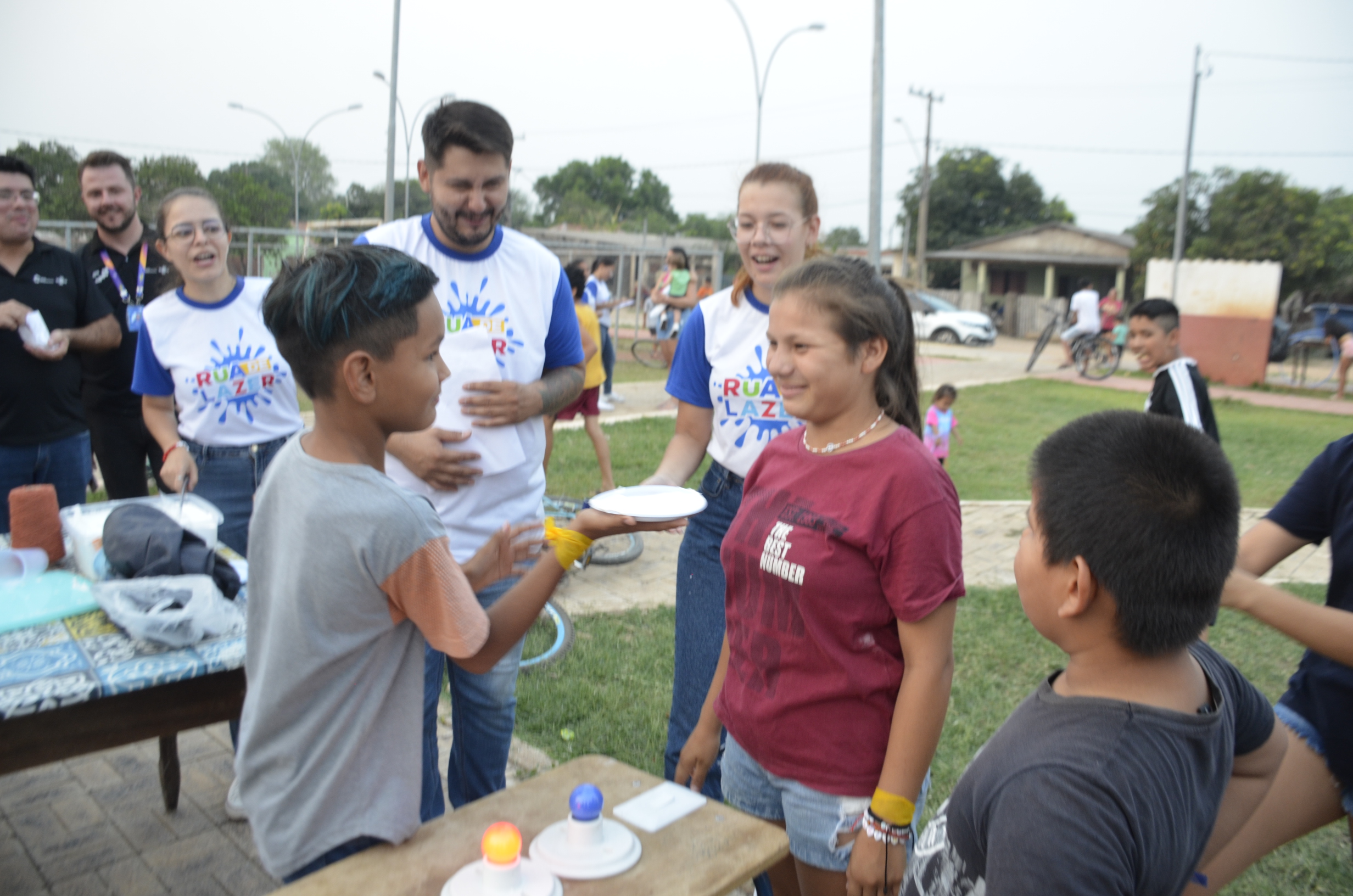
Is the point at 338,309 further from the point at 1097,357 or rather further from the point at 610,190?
the point at 610,190

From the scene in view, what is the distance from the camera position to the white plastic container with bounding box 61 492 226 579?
2.74 m

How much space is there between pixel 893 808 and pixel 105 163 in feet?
15.2

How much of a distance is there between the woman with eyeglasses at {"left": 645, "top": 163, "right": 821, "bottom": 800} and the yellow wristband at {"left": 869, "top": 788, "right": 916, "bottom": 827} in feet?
2.97

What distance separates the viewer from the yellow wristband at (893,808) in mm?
1779

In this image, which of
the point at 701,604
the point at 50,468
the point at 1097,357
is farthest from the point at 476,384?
the point at 1097,357

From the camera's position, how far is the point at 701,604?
2.72 metres

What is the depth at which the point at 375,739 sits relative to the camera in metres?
1.70

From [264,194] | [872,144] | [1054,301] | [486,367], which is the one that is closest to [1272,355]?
A: [872,144]

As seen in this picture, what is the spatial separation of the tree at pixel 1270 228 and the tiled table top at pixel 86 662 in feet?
123

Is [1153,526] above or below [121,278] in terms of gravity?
below

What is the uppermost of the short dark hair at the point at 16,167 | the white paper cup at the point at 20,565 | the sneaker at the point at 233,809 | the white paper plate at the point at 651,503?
the short dark hair at the point at 16,167

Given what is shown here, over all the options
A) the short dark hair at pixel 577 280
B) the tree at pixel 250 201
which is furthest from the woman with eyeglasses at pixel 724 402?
the tree at pixel 250 201

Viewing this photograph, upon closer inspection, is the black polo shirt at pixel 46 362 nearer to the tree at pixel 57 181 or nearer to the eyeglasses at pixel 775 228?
the eyeglasses at pixel 775 228

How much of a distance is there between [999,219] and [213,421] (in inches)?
2339
